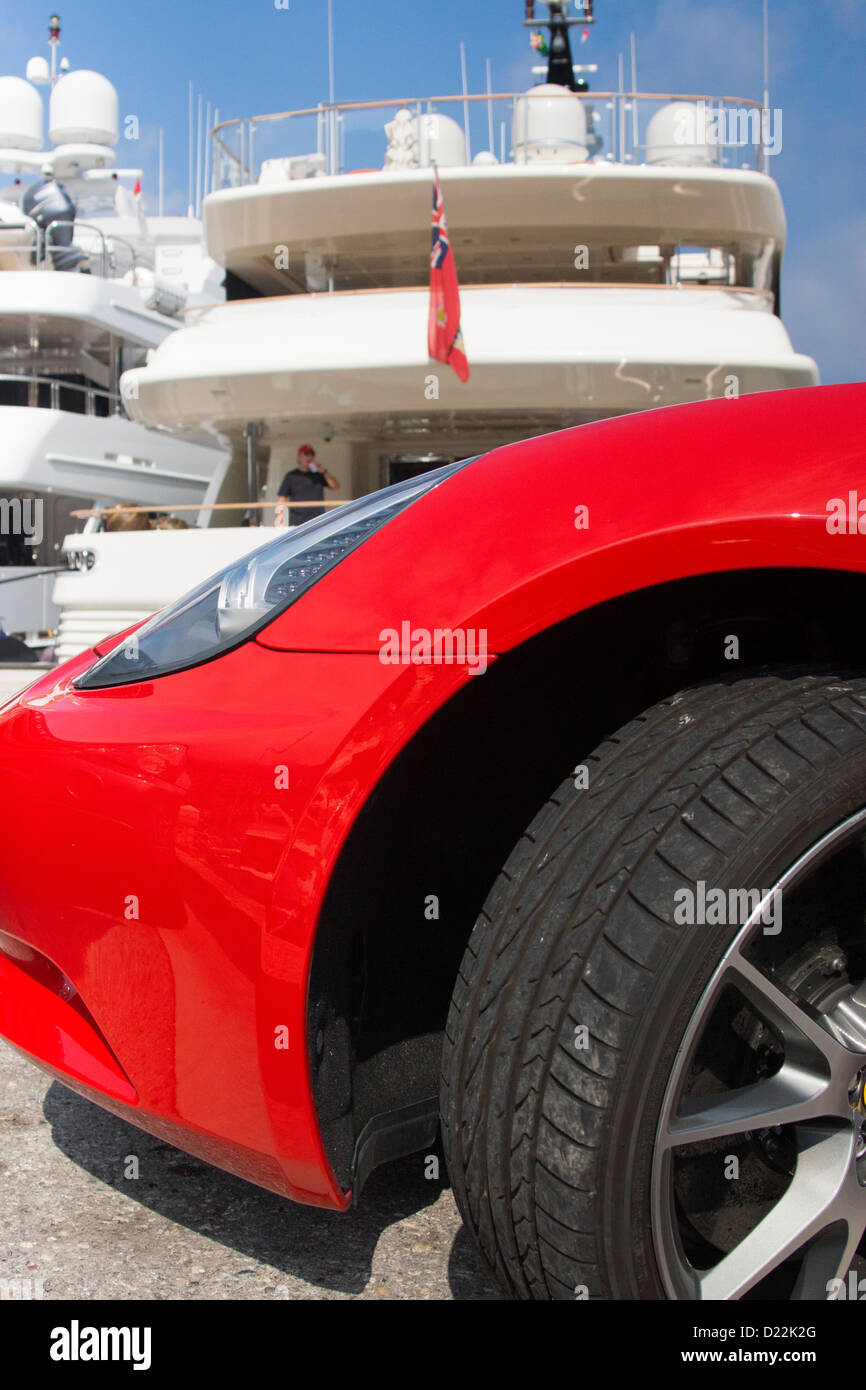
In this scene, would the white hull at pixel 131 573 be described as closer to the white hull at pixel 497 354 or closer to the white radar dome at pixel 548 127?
the white hull at pixel 497 354

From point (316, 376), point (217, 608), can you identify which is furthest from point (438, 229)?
point (217, 608)

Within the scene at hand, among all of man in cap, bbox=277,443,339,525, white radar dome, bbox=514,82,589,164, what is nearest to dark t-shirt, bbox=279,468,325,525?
man in cap, bbox=277,443,339,525

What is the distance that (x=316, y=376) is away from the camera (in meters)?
12.0

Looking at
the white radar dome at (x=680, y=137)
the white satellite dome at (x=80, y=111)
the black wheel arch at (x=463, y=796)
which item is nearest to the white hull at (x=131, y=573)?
the white radar dome at (x=680, y=137)

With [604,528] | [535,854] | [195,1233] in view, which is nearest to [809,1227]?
[535,854]

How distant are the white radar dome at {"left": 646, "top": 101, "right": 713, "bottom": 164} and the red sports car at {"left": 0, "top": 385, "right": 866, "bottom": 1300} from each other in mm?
12950

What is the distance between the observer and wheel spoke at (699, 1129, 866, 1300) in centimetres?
118

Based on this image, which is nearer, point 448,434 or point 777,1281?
point 777,1281

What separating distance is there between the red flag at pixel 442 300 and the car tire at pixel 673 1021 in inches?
398

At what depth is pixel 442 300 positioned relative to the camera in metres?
10.7

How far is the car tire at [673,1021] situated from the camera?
1.13m

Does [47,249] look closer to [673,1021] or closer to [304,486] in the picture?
[304,486]
